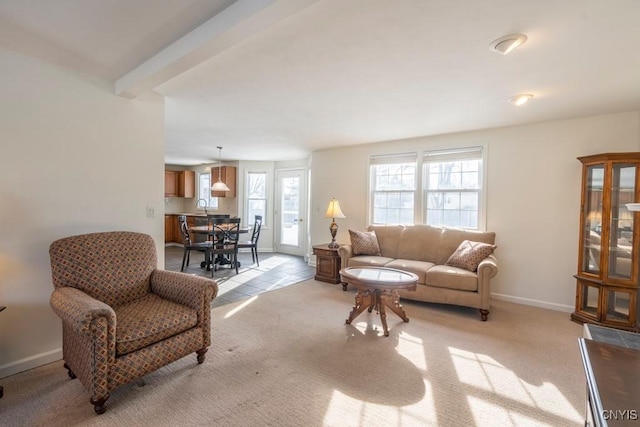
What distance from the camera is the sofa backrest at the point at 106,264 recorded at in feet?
6.91

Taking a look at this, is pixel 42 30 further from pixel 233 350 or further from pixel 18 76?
pixel 233 350

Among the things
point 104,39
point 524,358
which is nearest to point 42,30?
point 104,39

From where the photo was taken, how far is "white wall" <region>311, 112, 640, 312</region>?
3508 mm

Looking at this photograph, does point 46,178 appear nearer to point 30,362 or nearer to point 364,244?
point 30,362

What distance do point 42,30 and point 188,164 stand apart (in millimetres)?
7083

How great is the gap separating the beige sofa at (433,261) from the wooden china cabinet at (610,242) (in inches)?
38.3

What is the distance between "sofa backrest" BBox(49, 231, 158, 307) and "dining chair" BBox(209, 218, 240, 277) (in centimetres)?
260

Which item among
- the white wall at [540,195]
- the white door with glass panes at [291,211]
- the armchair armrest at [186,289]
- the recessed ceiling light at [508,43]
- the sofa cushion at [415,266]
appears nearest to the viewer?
the recessed ceiling light at [508,43]

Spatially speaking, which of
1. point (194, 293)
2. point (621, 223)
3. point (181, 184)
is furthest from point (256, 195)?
point (621, 223)

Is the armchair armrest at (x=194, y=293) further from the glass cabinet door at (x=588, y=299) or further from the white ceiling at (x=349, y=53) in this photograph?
the glass cabinet door at (x=588, y=299)

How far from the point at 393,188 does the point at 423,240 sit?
3.58ft

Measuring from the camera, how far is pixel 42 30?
188cm

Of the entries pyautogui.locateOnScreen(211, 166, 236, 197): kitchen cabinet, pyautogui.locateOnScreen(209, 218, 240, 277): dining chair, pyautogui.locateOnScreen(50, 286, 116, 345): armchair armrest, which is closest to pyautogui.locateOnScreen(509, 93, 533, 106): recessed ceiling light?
pyautogui.locateOnScreen(50, 286, 116, 345): armchair armrest

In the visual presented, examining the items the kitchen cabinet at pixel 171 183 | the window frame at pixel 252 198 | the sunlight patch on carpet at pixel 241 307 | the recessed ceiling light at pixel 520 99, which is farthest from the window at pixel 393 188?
the kitchen cabinet at pixel 171 183
